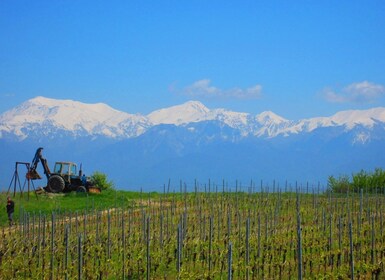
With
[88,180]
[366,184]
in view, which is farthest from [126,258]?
[366,184]

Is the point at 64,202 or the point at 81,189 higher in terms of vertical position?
the point at 81,189

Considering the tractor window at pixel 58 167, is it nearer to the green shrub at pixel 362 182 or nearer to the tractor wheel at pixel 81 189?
the tractor wheel at pixel 81 189

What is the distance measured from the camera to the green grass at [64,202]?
3084cm

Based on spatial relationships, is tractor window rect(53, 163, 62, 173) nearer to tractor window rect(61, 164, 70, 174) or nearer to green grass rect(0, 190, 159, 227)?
tractor window rect(61, 164, 70, 174)

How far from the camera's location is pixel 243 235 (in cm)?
2172

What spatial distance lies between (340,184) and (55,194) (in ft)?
60.9

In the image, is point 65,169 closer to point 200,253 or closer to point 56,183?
point 56,183

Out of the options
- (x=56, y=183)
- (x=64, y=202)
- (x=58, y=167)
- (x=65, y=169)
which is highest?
(x=58, y=167)

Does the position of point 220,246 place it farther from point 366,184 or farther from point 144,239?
point 366,184

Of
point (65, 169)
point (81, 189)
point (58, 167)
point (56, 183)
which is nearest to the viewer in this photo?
point (56, 183)

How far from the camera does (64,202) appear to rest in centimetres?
3350

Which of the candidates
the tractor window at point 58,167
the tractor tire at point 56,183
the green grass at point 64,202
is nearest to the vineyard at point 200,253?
the green grass at point 64,202

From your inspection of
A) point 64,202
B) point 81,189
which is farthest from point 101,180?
point 64,202


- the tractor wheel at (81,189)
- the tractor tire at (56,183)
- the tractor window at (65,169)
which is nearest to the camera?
the tractor tire at (56,183)
